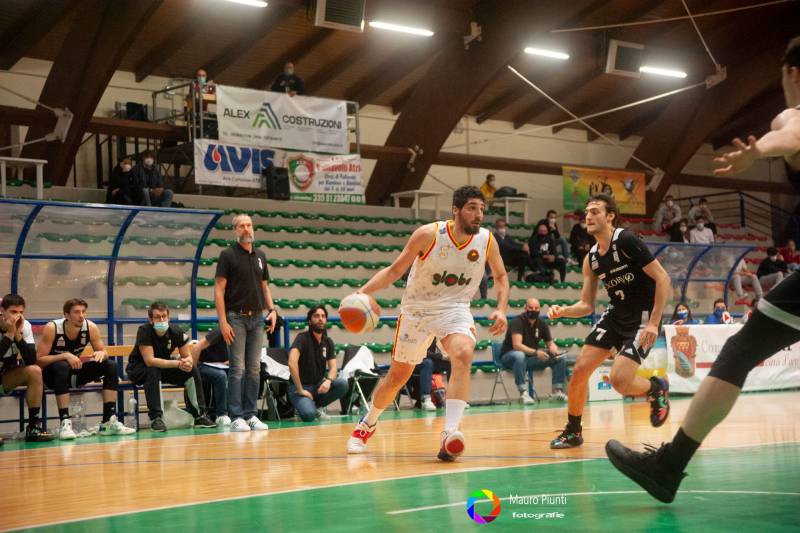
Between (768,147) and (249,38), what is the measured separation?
20666 mm

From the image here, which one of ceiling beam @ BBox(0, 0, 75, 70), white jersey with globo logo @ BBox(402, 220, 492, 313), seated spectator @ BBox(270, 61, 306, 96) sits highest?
ceiling beam @ BBox(0, 0, 75, 70)

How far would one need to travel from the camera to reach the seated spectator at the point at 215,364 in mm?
11938

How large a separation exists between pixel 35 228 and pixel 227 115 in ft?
28.0

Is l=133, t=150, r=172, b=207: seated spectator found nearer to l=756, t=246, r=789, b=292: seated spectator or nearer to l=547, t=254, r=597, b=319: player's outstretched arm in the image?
l=547, t=254, r=597, b=319: player's outstretched arm

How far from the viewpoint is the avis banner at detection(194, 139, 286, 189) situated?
774 inches

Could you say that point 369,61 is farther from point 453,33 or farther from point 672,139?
point 672,139

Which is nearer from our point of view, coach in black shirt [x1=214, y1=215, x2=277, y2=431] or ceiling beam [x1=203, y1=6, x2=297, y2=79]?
coach in black shirt [x1=214, y1=215, x2=277, y2=431]

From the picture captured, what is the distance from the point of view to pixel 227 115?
20.0m

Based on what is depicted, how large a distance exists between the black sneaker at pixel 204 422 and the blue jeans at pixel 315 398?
112cm

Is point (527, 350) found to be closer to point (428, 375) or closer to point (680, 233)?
point (428, 375)

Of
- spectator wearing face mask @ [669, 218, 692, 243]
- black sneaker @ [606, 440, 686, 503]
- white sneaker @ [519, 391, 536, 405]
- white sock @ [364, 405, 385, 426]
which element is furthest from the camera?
spectator wearing face mask @ [669, 218, 692, 243]

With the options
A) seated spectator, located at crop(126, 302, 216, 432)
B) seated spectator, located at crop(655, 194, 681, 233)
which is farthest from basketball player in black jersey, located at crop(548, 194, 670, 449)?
seated spectator, located at crop(655, 194, 681, 233)

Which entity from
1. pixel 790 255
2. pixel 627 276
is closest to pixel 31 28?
pixel 627 276

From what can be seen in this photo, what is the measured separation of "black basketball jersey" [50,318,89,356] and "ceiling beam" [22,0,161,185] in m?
8.76
